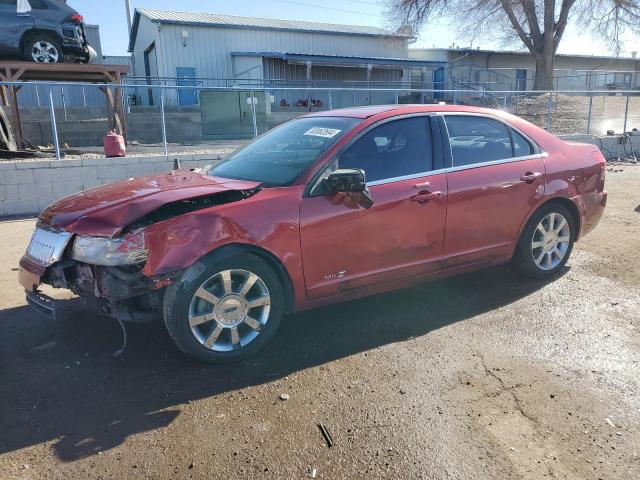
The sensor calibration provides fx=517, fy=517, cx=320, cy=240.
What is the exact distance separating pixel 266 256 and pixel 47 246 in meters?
1.46

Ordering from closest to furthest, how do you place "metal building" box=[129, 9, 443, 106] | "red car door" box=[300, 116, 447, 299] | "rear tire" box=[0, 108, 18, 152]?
"red car door" box=[300, 116, 447, 299] → "rear tire" box=[0, 108, 18, 152] → "metal building" box=[129, 9, 443, 106]

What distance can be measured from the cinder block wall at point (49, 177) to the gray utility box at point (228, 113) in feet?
18.4

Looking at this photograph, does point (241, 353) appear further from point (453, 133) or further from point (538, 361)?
point (453, 133)

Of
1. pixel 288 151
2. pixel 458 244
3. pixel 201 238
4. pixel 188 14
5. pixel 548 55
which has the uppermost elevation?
pixel 188 14

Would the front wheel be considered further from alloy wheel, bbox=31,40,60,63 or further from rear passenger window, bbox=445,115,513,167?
alloy wheel, bbox=31,40,60,63

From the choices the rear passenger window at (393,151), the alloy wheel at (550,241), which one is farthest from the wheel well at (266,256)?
the alloy wheel at (550,241)

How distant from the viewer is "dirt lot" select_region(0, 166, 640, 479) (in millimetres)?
2512

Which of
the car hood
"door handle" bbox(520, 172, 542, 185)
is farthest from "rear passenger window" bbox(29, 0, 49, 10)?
"door handle" bbox(520, 172, 542, 185)

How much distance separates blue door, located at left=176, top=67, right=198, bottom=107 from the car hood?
17503 millimetres

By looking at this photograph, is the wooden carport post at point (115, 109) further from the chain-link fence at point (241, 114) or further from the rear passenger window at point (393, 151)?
the rear passenger window at point (393, 151)

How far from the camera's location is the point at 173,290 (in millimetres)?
3168

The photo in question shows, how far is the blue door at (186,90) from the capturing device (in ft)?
70.9

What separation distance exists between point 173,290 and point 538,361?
2446 millimetres

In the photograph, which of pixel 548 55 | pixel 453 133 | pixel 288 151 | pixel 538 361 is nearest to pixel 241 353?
pixel 288 151
